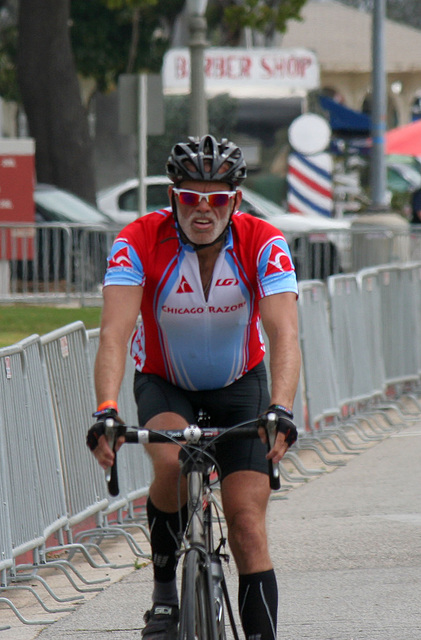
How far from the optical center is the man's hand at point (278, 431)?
13.5ft

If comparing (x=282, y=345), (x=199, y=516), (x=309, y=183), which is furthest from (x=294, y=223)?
(x=199, y=516)

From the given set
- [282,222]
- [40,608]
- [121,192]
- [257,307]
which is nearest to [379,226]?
[282,222]

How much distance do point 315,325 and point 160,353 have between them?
19.6 feet

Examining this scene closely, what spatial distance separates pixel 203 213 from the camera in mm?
4574

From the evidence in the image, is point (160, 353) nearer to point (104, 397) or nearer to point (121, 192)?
point (104, 397)

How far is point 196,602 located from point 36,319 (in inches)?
505

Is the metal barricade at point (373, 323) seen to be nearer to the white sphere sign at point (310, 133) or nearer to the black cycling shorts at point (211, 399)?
the black cycling shorts at point (211, 399)

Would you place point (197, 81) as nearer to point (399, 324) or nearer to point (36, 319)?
point (399, 324)

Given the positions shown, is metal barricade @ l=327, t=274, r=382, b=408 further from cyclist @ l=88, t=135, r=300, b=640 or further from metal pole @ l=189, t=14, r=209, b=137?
cyclist @ l=88, t=135, r=300, b=640

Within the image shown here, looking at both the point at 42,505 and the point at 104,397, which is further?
the point at 42,505

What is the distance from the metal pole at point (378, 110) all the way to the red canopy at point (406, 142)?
2.37 metres

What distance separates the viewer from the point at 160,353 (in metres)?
4.79

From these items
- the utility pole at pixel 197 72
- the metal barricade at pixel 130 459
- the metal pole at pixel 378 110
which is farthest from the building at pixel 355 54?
the metal barricade at pixel 130 459

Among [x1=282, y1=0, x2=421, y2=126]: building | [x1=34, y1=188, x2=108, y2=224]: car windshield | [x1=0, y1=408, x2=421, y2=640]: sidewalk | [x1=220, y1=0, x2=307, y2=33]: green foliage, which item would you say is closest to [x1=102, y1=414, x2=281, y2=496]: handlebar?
[x1=0, y1=408, x2=421, y2=640]: sidewalk
